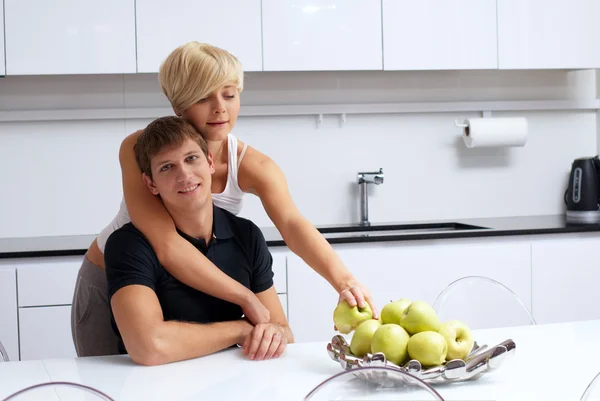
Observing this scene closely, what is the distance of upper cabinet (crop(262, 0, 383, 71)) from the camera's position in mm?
3287

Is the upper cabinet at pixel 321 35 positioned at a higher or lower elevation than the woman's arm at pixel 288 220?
higher

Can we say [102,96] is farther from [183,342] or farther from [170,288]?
[183,342]

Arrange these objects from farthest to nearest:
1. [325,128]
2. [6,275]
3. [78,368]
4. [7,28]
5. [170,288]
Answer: [325,128], [7,28], [6,275], [170,288], [78,368]

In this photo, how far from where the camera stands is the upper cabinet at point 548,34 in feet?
11.3

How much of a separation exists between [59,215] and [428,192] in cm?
171

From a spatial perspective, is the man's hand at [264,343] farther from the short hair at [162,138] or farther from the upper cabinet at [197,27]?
the upper cabinet at [197,27]

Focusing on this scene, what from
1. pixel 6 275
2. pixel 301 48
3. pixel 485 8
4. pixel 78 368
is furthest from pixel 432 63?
pixel 78 368

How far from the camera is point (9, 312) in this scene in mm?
2928

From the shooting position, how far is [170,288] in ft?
6.18

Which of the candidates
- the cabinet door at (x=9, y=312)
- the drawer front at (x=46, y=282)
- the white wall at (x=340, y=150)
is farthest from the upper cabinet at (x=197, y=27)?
the cabinet door at (x=9, y=312)

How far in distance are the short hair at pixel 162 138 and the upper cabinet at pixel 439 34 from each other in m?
1.66

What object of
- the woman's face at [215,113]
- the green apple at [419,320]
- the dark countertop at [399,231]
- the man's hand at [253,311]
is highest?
the woman's face at [215,113]

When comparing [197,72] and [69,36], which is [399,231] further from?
[197,72]

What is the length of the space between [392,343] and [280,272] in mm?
1685
